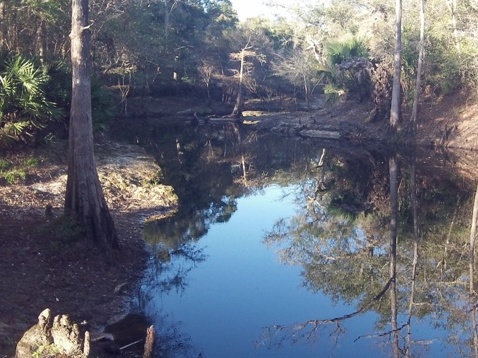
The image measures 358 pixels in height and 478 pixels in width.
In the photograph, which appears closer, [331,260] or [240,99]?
[331,260]

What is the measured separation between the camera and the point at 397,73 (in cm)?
3103

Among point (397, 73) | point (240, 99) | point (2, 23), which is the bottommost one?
point (240, 99)

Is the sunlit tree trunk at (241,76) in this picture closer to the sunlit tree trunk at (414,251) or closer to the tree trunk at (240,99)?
the tree trunk at (240,99)

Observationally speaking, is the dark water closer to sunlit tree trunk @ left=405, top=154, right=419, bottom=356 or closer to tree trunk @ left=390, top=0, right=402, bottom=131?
sunlit tree trunk @ left=405, top=154, right=419, bottom=356

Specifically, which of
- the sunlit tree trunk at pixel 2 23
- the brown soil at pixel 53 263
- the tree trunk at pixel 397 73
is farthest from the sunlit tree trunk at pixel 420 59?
the sunlit tree trunk at pixel 2 23

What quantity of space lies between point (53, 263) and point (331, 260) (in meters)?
6.03

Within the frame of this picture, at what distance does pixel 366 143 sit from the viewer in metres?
33.2

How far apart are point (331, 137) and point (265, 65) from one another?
20036 millimetres

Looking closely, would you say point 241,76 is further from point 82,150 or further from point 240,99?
point 82,150

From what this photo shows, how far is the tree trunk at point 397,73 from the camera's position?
98.8 ft

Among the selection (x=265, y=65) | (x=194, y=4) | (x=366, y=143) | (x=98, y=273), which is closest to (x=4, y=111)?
(x=98, y=273)

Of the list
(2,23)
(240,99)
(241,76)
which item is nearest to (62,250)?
(2,23)

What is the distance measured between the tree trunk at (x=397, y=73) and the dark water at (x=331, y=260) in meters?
6.75

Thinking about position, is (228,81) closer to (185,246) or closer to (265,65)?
(265,65)
